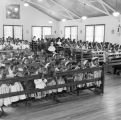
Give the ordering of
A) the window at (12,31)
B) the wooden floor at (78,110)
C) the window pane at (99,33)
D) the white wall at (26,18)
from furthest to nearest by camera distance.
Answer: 1. the window at (12,31)
2. the white wall at (26,18)
3. the window pane at (99,33)
4. the wooden floor at (78,110)

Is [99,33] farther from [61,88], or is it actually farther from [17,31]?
[61,88]

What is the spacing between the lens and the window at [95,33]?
14578 millimetres

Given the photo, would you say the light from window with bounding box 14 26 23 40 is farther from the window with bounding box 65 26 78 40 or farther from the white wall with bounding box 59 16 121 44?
the white wall with bounding box 59 16 121 44

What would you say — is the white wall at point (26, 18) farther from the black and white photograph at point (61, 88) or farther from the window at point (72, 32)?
the black and white photograph at point (61, 88)

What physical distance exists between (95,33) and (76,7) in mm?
2275

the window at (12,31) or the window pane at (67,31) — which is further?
the window pane at (67,31)

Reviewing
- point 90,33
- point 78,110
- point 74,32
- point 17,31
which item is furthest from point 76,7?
point 78,110

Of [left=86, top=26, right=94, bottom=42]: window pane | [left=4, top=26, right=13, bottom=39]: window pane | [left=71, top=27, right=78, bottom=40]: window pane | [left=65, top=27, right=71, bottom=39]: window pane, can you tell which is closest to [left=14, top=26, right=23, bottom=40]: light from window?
[left=4, top=26, right=13, bottom=39]: window pane

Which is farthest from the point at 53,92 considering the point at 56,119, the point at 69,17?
the point at 69,17

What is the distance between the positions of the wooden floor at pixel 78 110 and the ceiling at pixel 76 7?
6729mm

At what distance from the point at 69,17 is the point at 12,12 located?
4772 millimetres

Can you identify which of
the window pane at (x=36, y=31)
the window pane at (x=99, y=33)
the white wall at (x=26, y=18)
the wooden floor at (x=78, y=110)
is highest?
the white wall at (x=26, y=18)

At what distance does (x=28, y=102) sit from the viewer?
588 cm

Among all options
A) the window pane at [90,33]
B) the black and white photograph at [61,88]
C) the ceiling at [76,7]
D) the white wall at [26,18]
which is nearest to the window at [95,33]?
the window pane at [90,33]
